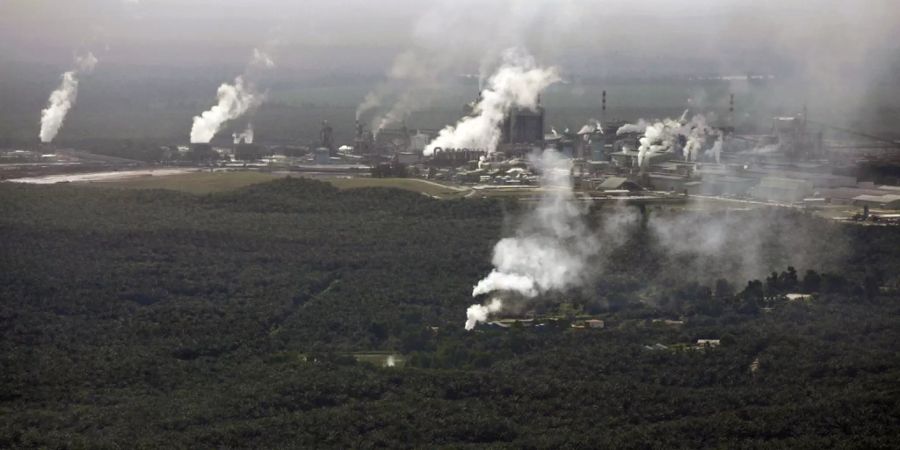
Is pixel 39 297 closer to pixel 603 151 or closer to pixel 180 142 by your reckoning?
pixel 603 151

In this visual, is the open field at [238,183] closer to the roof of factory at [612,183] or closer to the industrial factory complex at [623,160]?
the industrial factory complex at [623,160]

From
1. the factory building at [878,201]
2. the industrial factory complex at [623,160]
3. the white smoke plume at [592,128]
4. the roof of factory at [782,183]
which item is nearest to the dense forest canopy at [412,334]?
the factory building at [878,201]

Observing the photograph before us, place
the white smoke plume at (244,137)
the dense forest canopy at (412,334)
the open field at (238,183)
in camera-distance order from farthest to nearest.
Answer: the white smoke plume at (244,137), the open field at (238,183), the dense forest canopy at (412,334)

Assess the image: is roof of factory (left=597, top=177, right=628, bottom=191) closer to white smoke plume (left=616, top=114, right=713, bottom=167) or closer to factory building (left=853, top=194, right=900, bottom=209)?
white smoke plume (left=616, top=114, right=713, bottom=167)

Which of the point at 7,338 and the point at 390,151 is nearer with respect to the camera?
the point at 7,338

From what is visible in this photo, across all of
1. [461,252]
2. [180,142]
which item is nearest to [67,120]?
[180,142]

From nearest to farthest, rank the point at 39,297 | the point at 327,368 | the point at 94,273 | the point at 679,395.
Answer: the point at 679,395
the point at 327,368
the point at 39,297
the point at 94,273

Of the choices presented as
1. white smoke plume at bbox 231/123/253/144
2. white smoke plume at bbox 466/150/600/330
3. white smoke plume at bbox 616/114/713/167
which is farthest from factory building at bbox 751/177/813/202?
white smoke plume at bbox 231/123/253/144
